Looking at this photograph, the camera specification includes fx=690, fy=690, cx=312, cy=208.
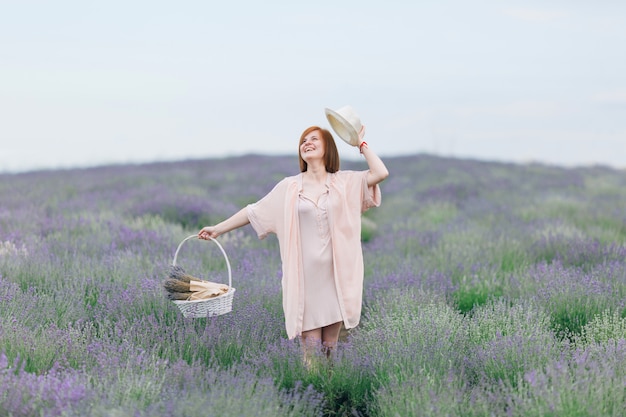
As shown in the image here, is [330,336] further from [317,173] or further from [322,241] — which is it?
[317,173]

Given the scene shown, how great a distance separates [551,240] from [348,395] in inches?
175

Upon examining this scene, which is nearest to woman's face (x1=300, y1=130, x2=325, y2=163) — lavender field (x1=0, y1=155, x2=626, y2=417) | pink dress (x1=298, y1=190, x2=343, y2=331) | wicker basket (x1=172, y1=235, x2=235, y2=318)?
pink dress (x1=298, y1=190, x2=343, y2=331)

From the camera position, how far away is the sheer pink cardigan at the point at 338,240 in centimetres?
400

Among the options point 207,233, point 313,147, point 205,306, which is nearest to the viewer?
point 205,306

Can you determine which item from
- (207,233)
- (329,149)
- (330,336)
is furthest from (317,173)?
(330,336)

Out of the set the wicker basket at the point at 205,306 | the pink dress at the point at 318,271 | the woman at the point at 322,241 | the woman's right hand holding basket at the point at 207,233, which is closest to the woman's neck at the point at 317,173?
the woman at the point at 322,241

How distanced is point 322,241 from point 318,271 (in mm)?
177

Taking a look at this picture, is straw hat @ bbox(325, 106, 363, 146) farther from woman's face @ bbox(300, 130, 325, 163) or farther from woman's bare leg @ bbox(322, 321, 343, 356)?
woman's bare leg @ bbox(322, 321, 343, 356)

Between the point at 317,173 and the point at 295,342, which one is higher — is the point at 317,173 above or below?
above

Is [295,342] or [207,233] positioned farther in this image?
[207,233]

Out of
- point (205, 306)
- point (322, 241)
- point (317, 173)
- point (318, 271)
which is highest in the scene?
point (317, 173)

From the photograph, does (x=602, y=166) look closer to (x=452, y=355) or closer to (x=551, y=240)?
(x=551, y=240)

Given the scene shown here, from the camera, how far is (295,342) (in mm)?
3840

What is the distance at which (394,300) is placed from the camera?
4688mm
